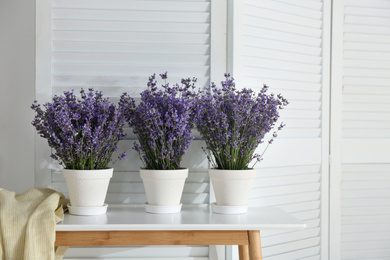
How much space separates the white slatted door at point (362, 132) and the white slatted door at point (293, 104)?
79 millimetres

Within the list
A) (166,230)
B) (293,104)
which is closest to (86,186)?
(166,230)

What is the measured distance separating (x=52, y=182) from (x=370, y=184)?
1413mm

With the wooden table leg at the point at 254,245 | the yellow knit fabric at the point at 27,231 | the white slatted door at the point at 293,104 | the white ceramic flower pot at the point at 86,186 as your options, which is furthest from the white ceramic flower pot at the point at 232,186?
the yellow knit fabric at the point at 27,231

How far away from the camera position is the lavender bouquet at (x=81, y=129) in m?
1.56

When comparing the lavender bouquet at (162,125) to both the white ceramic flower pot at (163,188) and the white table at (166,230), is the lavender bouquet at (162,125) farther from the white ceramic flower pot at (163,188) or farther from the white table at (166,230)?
the white table at (166,230)

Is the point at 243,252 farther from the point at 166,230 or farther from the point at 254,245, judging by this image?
the point at 166,230

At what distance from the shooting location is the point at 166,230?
150 cm

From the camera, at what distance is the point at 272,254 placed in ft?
6.46

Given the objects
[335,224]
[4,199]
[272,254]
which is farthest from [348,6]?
[4,199]

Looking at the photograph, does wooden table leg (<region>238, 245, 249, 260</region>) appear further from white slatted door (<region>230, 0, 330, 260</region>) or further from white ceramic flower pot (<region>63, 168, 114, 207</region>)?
white ceramic flower pot (<region>63, 168, 114, 207</region>)

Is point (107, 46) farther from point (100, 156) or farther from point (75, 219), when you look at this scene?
point (75, 219)

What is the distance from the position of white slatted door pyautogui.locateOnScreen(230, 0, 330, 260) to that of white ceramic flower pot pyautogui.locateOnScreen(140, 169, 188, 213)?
1.32ft

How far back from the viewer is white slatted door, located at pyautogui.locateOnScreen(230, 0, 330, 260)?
1924 millimetres

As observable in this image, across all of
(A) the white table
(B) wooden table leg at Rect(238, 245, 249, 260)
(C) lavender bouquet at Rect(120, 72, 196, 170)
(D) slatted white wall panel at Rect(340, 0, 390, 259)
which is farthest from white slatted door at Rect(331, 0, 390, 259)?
(C) lavender bouquet at Rect(120, 72, 196, 170)
